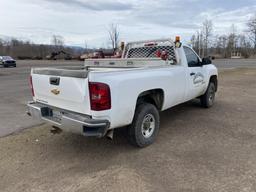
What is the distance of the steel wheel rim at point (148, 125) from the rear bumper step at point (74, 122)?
1.02m

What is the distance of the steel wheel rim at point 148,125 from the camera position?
4.18 m

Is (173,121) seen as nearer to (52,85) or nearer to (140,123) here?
(140,123)

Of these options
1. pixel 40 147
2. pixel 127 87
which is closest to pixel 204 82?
pixel 127 87

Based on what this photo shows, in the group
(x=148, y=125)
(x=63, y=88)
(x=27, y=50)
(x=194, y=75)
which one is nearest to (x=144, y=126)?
(x=148, y=125)

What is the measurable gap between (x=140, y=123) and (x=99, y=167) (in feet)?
3.16

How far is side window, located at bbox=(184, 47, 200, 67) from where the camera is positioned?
5422 millimetres

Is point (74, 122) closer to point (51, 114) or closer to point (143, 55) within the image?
point (51, 114)

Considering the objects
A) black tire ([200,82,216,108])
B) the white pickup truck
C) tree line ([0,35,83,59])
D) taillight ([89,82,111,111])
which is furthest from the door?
tree line ([0,35,83,59])

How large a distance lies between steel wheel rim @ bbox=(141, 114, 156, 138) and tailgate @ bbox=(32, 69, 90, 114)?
1255 millimetres

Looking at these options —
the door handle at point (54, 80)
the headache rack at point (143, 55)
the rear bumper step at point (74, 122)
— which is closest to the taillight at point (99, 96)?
the rear bumper step at point (74, 122)

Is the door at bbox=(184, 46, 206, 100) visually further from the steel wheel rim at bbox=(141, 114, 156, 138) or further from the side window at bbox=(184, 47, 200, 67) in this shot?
the steel wheel rim at bbox=(141, 114, 156, 138)

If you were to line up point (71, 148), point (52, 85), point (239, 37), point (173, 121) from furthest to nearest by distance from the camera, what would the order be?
point (239, 37) < point (173, 121) < point (71, 148) < point (52, 85)

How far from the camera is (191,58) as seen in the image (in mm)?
5590

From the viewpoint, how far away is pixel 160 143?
434 cm
